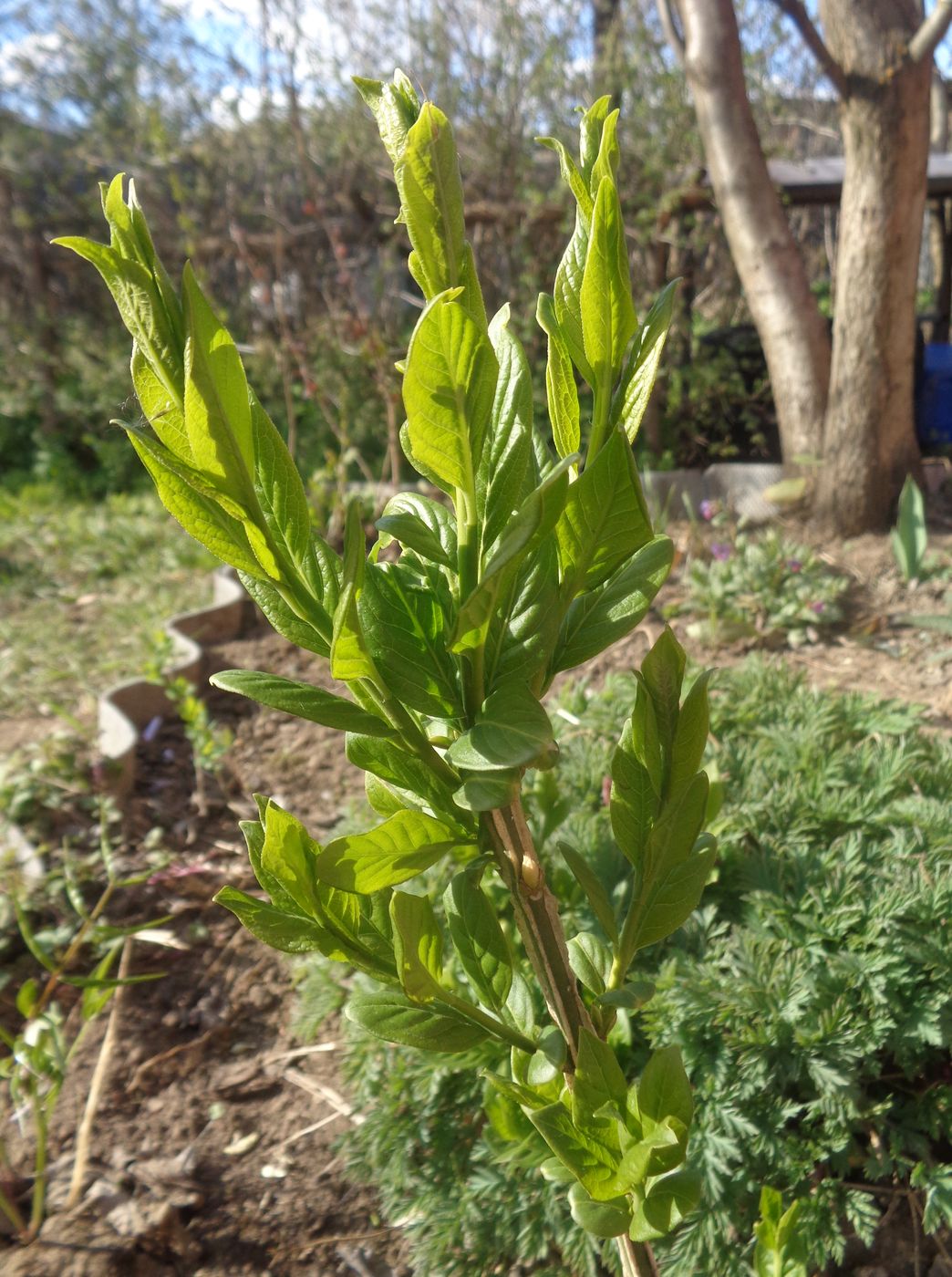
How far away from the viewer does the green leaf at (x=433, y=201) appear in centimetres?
51

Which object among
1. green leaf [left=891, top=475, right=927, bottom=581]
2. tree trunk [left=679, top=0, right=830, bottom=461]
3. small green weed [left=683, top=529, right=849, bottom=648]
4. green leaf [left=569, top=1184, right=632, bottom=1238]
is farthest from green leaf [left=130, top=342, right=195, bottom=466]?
tree trunk [left=679, top=0, right=830, bottom=461]

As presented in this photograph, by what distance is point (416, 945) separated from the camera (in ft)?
A: 2.10

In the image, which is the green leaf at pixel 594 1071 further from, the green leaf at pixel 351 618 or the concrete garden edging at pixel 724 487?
the concrete garden edging at pixel 724 487

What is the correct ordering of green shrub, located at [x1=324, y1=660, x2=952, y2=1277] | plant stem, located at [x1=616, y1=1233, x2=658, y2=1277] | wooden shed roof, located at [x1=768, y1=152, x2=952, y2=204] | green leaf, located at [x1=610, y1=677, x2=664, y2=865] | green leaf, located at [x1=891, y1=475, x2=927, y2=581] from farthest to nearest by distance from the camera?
wooden shed roof, located at [x1=768, y1=152, x2=952, y2=204] → green leaf, located at [x1=891, y1=475, x2=927, y2=581] → green shrub, located at [x1=324, y1=660, x2=952, y2=1277] → plant stem, located at [x1=616, y1=1233, x2=658, y2=1277] → green leaf, located at [x1=610, y1=677, x2=664, y2=865]

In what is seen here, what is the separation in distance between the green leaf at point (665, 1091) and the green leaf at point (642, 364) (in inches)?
19.6

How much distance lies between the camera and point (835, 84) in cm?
400

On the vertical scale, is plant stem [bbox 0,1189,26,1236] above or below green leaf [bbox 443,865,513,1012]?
below

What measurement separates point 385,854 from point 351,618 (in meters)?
0.16

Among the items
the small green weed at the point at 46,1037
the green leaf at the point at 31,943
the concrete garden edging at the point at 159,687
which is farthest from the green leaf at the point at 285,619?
the concrete garden edging at the point at 159,687

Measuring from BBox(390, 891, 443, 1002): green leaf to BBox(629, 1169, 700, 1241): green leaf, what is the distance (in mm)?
251

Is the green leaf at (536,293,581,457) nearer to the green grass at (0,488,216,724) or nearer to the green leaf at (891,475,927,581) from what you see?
the green grass at (0,488,216,724)

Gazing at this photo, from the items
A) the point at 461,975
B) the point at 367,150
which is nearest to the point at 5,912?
the point at 461,975

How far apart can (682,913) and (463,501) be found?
1.30 feet

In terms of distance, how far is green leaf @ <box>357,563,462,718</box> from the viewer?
60 cm
